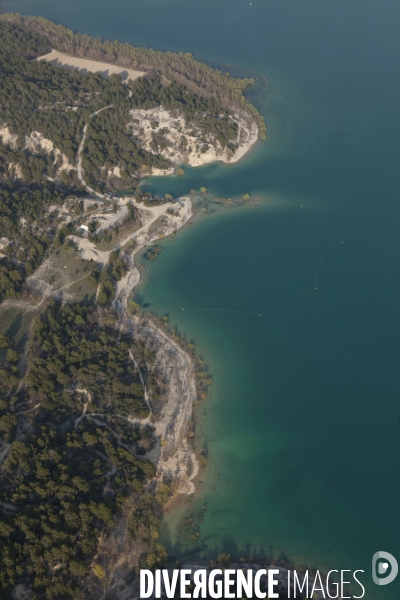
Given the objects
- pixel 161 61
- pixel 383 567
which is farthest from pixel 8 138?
pixel 383 567

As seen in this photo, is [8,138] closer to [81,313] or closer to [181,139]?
[181,139]

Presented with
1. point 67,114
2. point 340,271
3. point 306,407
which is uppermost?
point 67,114

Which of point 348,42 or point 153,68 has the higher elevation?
point 348,42

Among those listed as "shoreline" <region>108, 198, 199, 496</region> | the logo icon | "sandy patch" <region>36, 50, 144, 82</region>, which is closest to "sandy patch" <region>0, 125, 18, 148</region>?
"sandy patch" <region>36, 50, 144, 82</region>

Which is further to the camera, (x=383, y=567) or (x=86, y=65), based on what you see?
(x=86, y=65)

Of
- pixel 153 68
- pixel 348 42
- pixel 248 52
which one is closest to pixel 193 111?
pixel 153 68

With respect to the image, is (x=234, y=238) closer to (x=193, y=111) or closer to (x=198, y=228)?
(x=198, y=228)

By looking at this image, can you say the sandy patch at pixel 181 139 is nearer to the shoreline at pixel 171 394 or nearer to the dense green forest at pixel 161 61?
the dense green forest at pixel 161 61
